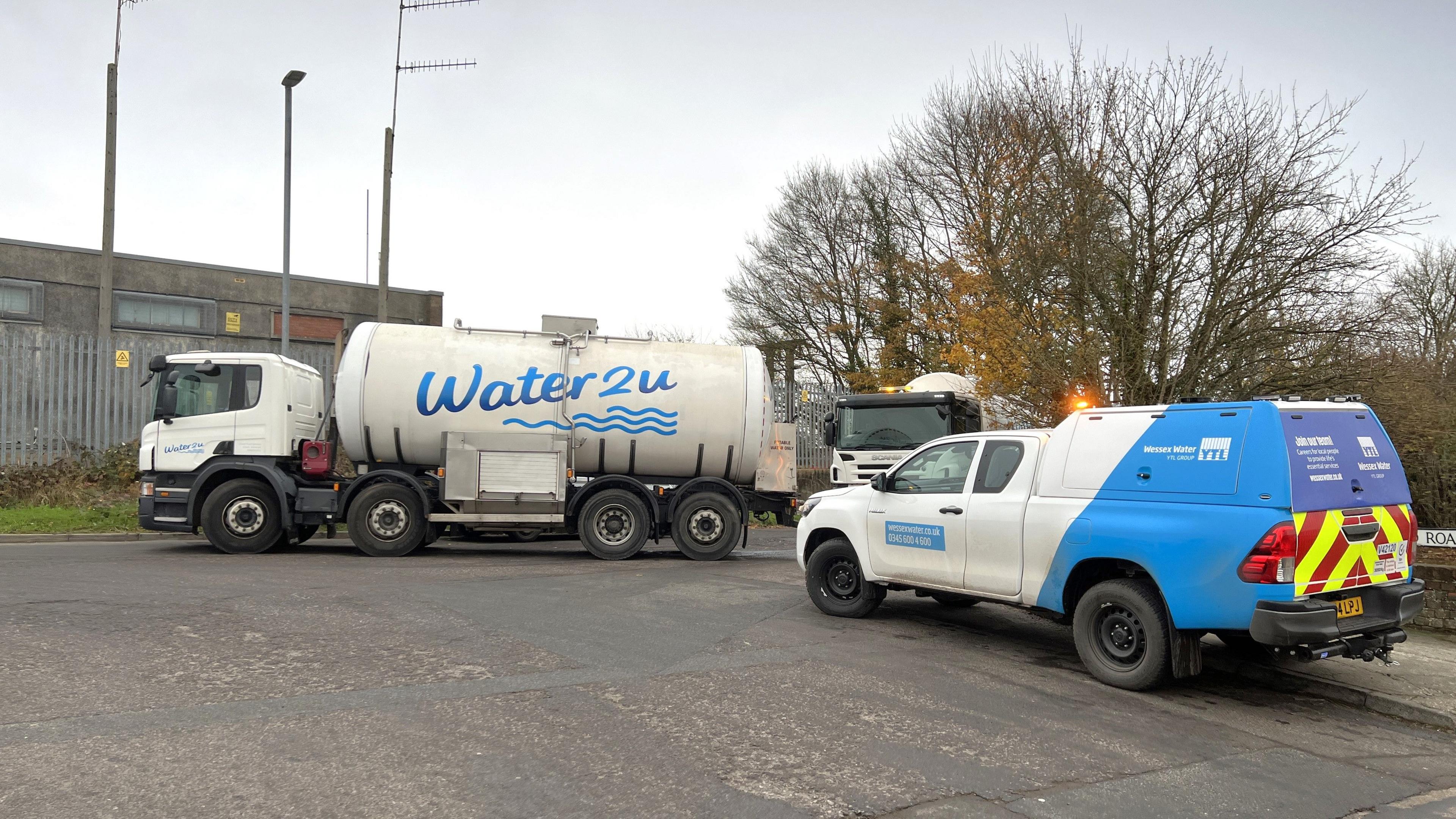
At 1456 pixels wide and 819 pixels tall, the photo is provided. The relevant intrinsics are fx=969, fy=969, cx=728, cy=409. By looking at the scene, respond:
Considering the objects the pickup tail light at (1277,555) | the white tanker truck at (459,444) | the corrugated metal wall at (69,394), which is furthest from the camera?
the corrugated metal wall at (69,394)

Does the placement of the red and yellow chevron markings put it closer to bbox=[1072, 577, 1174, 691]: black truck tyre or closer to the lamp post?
bbox=[1072, 577, 1174, 691]: black truck tyre

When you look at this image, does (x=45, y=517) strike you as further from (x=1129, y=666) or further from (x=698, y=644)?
(x=1129, y=666)

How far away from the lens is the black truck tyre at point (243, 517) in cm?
1330

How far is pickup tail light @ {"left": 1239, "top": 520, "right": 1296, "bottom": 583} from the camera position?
567 centimetres

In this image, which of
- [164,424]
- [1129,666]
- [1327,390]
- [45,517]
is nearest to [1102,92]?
[1327,390]

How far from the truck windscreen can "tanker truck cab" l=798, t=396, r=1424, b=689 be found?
8.60 metres

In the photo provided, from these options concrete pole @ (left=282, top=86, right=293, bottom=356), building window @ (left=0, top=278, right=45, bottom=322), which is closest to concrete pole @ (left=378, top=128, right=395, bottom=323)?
concrete pole @ (left=282, top=86, right=293, bottom=356)

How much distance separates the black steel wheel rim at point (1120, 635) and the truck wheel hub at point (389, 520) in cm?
986

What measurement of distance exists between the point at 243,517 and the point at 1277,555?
1261 cm

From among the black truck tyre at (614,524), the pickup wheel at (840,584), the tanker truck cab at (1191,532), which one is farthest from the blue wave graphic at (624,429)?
the tanker truck cab at (1191,532)

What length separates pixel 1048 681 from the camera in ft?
22.0

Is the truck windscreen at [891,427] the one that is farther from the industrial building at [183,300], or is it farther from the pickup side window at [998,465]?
the industrial building at [183,300]

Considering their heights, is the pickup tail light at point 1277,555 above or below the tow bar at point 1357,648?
above

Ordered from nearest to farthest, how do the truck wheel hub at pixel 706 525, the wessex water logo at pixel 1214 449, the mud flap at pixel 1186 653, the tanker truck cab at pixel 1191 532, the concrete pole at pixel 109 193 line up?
the tanker truck cab at pixel 1191 532 < the wessex water logo at pixel 1214 449 < the mud flap at pixel 1186 653 < the truck wheel hub at pixel 706 525 < the concrete pole at pixel 109 193
